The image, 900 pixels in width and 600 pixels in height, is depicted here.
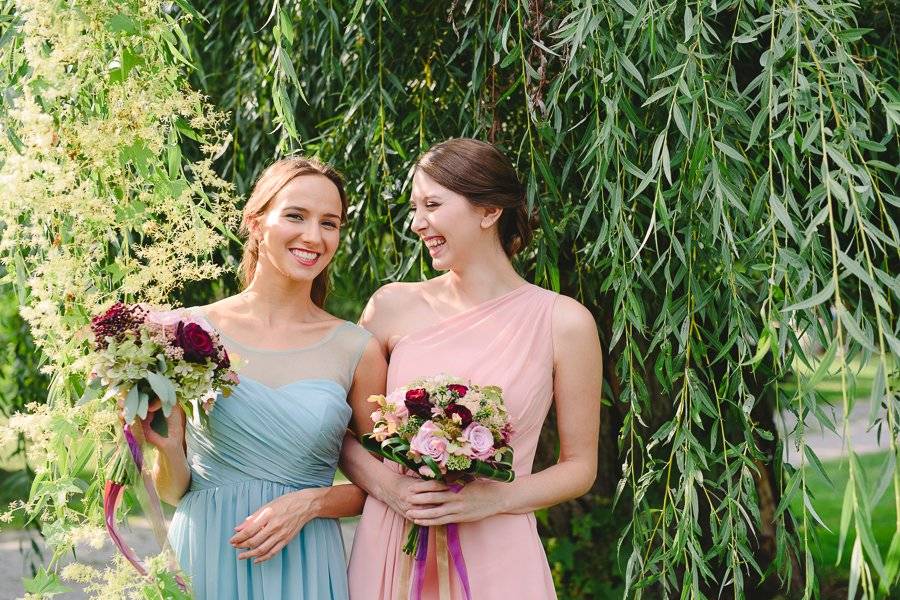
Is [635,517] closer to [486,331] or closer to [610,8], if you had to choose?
[486,331]

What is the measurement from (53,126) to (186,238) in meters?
0.35

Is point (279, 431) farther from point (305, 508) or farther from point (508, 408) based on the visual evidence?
point (508, 408)

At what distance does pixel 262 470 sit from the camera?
240cm

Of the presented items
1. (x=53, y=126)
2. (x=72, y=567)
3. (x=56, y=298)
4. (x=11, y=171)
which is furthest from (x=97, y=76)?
(x=72, y=567)

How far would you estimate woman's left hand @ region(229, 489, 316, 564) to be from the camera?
2.30m

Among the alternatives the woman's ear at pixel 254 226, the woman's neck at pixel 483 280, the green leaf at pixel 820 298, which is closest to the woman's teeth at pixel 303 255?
the woman's ear at pixel 254 226

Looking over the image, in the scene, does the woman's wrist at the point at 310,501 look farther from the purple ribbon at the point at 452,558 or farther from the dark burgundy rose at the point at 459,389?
the dark burgundy rose at the point at 459,389

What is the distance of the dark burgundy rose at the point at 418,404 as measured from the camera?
7.15ft

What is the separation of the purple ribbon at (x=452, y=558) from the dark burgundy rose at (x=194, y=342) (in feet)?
2.40

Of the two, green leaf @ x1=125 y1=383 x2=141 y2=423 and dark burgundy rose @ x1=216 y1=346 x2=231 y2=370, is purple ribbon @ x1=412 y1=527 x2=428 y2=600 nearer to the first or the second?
dark burgundy rose @ x1=216 y1=346 x2=231 y2=370

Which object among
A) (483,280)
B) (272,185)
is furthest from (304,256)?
(483,280)

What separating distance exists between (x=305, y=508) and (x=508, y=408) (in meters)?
0.55

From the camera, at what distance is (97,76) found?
203cm

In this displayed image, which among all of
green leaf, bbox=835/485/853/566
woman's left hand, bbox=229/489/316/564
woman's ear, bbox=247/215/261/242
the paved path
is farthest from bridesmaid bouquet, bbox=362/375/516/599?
the paved path
